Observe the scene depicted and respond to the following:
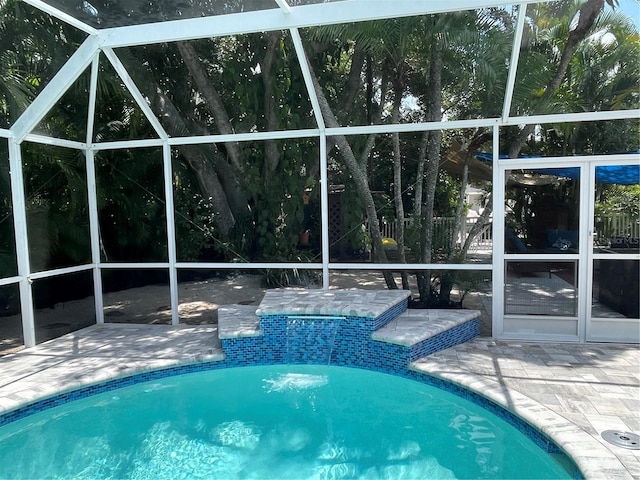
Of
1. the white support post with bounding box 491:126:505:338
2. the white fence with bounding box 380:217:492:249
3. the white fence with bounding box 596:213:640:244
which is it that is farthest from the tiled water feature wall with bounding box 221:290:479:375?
the white fence with bounding box 596:213:640:244

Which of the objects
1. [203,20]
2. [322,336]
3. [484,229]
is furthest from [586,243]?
[203,20]

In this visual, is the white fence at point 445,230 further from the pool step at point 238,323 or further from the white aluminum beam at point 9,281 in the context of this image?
the white aluminum beam at point 9,281

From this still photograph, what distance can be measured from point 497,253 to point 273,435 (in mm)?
3543

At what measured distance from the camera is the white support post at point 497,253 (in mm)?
5688

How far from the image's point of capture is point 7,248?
18.9 feet

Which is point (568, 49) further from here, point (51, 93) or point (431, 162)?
point (51, 93)

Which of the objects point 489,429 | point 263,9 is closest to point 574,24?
point 263,9

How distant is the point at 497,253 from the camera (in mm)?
5723

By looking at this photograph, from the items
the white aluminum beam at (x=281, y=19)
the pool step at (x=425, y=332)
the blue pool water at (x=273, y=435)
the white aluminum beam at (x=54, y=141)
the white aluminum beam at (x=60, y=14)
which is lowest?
the blue pool water at (x=273, y=435)

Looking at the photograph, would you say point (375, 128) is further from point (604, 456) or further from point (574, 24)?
point (604, 456)

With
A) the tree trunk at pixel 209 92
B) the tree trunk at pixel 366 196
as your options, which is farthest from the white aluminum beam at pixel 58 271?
the tree trunk at pixel 366 196

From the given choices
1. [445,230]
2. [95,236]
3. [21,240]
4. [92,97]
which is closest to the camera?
[21,240]

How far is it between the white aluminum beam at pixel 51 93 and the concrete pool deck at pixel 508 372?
8.92ft

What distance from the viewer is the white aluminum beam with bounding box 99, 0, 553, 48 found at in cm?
427
